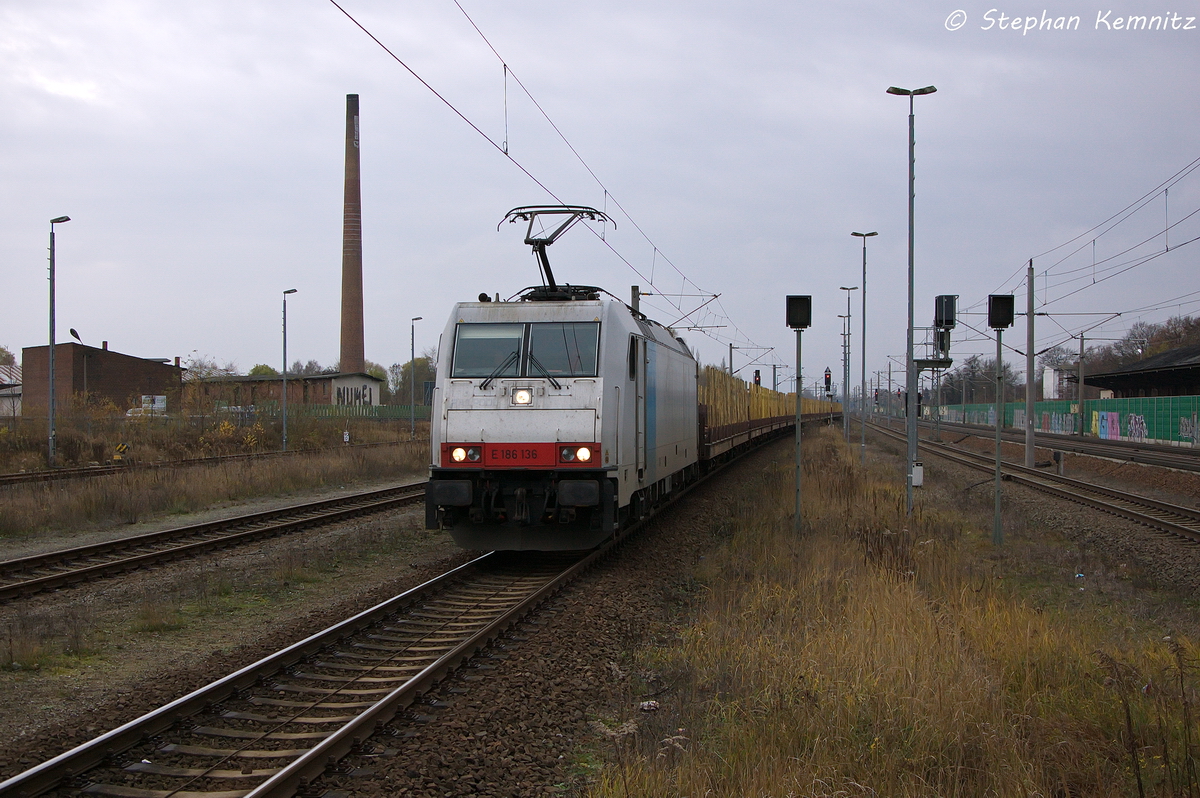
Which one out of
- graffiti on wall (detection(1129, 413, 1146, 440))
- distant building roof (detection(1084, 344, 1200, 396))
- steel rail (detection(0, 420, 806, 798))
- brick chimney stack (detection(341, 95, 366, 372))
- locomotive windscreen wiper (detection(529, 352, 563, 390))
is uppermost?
brick chimney stack (detection(341, 95, 366, 372))

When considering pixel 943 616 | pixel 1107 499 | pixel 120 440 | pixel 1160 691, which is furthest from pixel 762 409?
pixel 1160 691

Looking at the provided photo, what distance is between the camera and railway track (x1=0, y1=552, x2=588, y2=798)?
176 inches

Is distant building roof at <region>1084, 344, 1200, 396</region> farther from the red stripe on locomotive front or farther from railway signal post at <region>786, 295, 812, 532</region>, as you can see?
the red stripe on locomotive front

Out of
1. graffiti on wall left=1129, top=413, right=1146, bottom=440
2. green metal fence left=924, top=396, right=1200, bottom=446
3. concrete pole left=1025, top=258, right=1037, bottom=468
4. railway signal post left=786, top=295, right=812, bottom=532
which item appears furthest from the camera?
graffiti on wall left=1129, top=413, right=1146, bottom=440

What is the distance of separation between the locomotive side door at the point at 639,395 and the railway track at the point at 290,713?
11.4 ft

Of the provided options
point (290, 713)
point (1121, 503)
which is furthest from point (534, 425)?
point (1121, 503)

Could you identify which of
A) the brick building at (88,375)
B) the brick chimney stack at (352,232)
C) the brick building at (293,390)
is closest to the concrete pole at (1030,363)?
the brick building at (293,390)

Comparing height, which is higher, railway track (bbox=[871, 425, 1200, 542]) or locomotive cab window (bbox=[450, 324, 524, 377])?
locomotive cab window (bbox=[450, 324, 524, 377])

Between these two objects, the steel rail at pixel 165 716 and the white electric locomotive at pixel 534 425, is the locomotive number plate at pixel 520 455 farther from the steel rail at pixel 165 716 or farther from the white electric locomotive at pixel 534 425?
the steel rail at pixel 165 716

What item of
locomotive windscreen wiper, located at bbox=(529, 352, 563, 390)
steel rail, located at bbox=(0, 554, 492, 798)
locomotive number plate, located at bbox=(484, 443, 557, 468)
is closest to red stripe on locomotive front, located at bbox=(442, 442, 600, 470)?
locomotive number plate, located at bbox=(484, 443, 557, 468)

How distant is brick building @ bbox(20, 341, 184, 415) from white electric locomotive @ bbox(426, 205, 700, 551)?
47.9 meters

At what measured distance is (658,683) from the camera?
6.50m

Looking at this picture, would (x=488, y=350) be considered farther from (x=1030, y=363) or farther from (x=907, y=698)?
(x=1030, y=363)

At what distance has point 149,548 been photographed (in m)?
12.4
